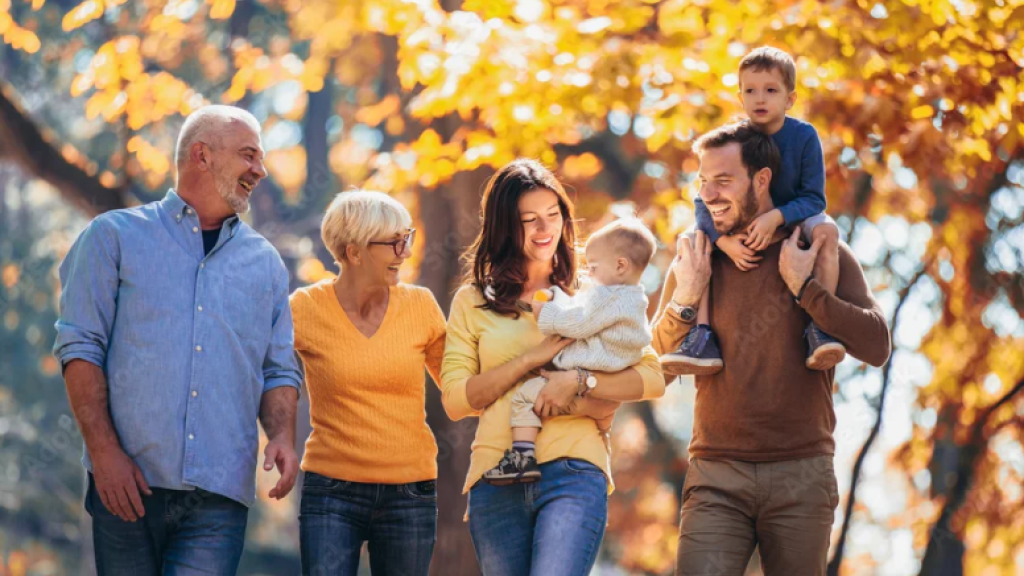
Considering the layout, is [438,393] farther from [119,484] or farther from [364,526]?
[119,484]

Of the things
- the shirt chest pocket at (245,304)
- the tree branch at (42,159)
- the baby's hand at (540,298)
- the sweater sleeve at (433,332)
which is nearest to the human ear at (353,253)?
the sweater sleeve at (433,332)

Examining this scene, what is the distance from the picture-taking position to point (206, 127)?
12.8 feet

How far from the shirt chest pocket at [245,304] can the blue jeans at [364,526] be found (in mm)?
540

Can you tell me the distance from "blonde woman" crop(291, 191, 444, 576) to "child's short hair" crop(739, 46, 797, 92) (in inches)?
50.5

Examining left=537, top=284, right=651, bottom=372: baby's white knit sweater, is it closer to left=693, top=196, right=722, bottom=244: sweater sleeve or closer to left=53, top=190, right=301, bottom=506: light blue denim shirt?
left=693, top=196, right=722, bottom=244: sweater sleeve

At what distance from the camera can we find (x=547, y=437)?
3764mm

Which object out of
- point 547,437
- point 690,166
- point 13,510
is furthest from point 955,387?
point 13,510

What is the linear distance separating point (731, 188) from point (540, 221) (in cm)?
64

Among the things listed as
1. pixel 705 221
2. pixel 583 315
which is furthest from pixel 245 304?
pixel 705 221

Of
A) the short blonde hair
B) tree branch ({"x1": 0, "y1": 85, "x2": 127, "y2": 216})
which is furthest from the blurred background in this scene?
the short blonde hair

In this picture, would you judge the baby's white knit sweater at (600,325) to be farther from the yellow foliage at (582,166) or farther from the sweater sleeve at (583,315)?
the yellow foliage at (582,166)

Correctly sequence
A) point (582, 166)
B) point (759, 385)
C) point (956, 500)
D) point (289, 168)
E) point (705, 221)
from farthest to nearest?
point (289, 168), point (582, 166), point (956, 500), point (705, 221), point (759, 385)

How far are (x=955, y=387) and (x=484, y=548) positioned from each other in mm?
7860

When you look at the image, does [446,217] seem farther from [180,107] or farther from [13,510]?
[13,510]
